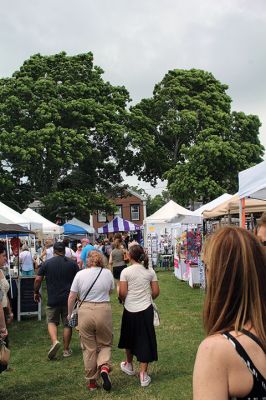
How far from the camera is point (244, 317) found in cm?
161

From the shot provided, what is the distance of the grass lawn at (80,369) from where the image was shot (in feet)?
20.0

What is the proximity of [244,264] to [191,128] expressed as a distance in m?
34.9

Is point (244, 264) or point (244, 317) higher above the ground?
point (244, 264)

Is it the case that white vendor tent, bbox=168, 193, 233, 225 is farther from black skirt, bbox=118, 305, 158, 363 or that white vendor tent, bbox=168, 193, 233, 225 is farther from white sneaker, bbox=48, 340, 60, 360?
black skirt, bbox=118, 305, 158, 363

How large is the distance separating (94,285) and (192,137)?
3123cm

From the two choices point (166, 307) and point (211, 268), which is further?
point (166, 307)

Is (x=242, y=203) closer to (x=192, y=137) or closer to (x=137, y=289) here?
(x=137, y=289)

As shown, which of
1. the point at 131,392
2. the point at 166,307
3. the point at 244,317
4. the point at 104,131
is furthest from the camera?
the point at 104,131

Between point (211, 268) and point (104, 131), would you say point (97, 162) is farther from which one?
point (211, 268)

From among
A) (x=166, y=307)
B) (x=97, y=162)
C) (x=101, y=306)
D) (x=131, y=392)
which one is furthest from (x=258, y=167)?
(x=97, y=162)

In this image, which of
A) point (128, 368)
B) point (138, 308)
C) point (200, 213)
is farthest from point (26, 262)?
point (138, 308)

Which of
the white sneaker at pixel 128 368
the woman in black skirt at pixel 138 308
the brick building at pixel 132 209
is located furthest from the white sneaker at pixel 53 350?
the brick building at pixel 132 209

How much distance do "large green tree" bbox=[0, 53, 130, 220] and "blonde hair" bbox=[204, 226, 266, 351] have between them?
2736 centimetres

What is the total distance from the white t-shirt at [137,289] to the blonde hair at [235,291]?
486 centimetres
